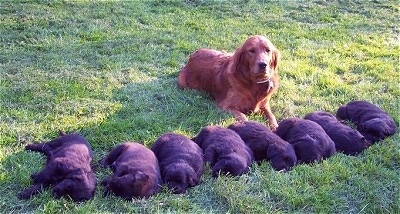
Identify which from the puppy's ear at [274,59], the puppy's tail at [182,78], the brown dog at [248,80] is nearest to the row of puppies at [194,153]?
the brown dog at [248,80]

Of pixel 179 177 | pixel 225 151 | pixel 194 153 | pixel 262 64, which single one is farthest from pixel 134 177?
pixel 262 64

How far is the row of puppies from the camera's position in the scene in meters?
3.77

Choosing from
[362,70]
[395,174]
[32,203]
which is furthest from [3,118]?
[362,70]

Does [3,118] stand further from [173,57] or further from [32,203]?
[173,57]

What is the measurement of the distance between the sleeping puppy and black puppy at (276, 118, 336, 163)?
A: 45 centimetres

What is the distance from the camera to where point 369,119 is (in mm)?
5109

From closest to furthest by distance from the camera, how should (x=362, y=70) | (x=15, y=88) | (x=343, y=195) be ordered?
1. (x=343, y=195)
2. (x=15, y=88)
3. (x=362, y=70)

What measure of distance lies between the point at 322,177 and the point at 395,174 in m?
0.69

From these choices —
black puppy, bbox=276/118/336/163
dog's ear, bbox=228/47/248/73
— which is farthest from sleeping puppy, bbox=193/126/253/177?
dog's ear, bbox=228/47/248/73

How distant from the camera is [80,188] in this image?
146 inches

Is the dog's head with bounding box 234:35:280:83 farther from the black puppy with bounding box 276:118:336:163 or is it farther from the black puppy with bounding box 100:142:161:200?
the black puppy with bounding box 100:142:161:200

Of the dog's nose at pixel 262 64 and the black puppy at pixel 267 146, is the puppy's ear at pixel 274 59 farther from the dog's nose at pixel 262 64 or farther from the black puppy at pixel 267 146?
the black puppy at pixel 267 146

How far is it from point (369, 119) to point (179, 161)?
2201 mm

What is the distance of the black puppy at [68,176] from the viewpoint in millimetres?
3705
